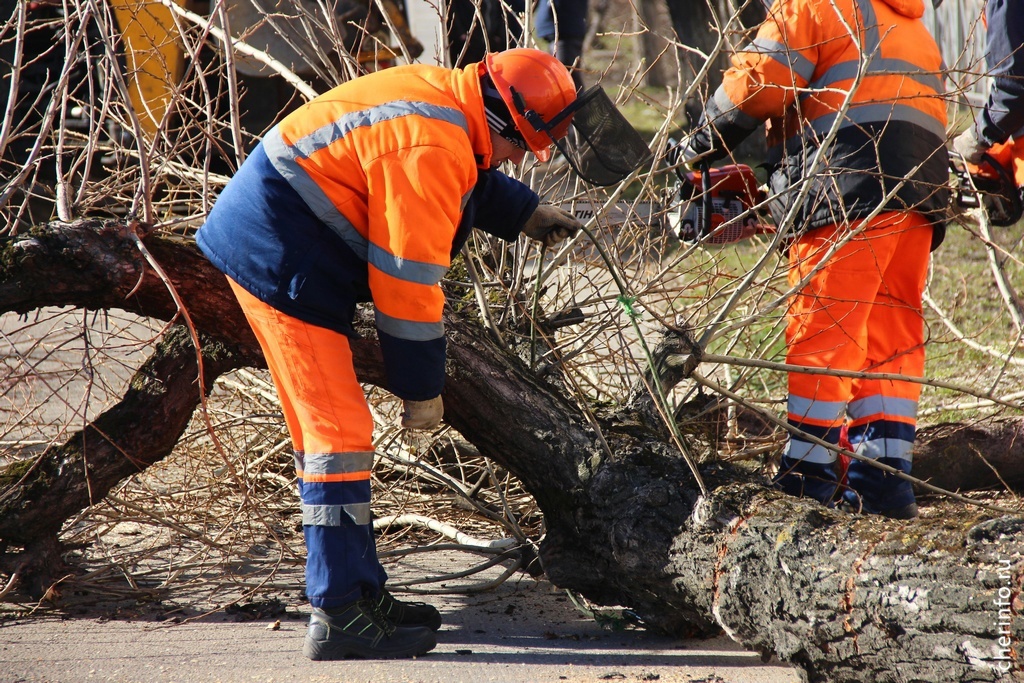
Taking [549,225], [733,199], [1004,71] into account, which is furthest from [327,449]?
[1004,71]

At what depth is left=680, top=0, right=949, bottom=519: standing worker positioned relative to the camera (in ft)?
10.1

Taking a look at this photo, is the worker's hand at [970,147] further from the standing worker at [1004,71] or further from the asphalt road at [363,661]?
the asphalt road at [363,661]

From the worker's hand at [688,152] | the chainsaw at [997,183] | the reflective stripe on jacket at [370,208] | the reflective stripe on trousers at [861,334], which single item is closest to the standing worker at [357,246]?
the reflective stripe on jacket at [370,208]

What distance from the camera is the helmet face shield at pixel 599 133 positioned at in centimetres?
236

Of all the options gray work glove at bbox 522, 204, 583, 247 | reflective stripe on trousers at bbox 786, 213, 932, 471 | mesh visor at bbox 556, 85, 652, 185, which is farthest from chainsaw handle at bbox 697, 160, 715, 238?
mesh visor at bbox 556, 85, 652, 185

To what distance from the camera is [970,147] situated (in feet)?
11.9

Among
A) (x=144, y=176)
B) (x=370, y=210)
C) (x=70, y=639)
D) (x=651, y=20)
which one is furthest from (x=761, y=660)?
(x=651, y=20)

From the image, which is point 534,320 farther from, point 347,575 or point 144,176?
point 144,176

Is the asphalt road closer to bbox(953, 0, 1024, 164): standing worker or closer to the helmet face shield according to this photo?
the helmet face shield

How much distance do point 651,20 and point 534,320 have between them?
387 inches

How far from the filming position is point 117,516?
312 cm

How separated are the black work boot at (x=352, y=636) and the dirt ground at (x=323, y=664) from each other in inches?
1.4

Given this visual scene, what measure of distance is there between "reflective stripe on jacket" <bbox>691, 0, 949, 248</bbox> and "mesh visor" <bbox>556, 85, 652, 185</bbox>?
66cm

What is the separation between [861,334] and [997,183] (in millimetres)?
981
